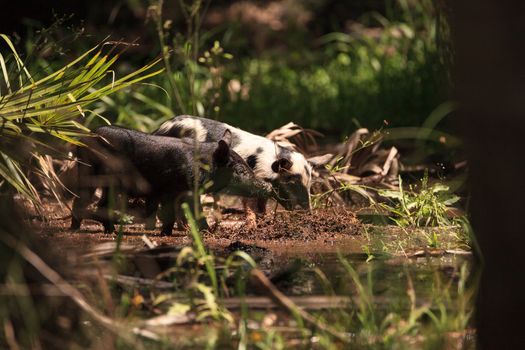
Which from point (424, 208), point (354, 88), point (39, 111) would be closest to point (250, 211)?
point (424, 208)

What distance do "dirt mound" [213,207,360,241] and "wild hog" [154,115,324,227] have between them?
46 centimetres

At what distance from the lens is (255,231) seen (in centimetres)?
607

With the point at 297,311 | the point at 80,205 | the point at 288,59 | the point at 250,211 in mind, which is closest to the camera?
the point at 297,311

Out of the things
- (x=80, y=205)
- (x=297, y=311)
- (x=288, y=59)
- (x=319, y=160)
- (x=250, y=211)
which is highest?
(x=297, y=311)

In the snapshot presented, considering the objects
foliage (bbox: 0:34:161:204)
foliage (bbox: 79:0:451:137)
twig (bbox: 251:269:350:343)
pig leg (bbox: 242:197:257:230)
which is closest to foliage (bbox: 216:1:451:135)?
foliage (bbox: 79:0:451:137)

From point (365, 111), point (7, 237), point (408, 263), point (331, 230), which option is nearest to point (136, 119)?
point (365, 111)

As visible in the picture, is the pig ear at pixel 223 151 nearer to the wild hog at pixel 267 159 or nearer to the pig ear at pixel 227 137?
the pig ear at pixel 227 137

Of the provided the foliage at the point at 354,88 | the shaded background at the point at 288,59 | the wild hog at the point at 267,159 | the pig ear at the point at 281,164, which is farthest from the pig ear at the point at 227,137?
the foliage at the point at 354,88

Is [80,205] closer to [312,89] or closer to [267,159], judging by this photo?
[267,159]

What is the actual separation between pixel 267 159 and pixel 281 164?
0.14 metres

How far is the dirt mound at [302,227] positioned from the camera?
5992mm

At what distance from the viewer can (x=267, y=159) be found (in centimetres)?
715

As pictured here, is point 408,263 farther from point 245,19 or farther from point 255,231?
point 245,19

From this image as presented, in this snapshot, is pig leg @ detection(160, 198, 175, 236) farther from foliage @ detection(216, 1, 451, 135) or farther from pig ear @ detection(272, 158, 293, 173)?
foliage @ detection(216, 1, 451, 135)
